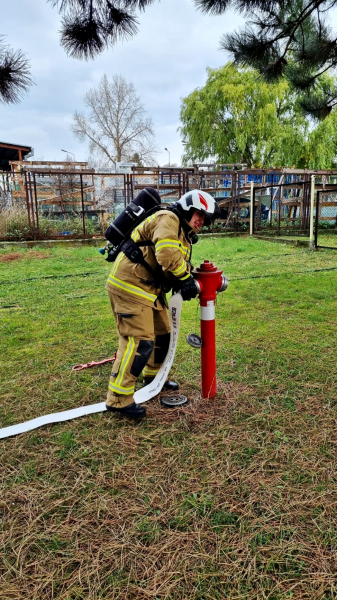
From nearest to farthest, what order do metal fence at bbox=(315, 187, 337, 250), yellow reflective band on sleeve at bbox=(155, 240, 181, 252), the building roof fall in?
yellow reflective band on sleeve at bbox=(155, 240, 181, 252) → metal fence at bbox=(315, 187, 337, 250) → the building roof

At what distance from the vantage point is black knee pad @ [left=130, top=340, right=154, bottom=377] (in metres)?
2.55

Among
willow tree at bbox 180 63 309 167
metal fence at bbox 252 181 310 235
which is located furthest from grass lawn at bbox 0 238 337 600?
willow tree at bbox 180 63 309 167

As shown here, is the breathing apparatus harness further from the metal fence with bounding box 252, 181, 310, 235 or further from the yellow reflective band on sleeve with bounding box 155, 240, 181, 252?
the metal fence with bounding box 252, 181, 310, 235

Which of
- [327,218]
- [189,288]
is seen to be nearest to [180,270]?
[189,288]

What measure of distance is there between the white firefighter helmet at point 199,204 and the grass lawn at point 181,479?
138cm

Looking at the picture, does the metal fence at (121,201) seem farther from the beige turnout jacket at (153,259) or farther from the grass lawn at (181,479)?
the beige turnout jacket at (153,259)

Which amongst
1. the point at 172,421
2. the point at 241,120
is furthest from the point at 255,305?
the point at 241,120

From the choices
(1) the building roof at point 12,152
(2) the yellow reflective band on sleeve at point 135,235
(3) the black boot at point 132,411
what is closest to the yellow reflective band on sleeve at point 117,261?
(2) the yellow reflective band on sleeve at point 135,235

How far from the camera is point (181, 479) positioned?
2055 mm

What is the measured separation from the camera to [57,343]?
4160 millimetres

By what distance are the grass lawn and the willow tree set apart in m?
26.1

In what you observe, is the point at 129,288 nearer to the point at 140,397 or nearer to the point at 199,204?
the point at 199,204

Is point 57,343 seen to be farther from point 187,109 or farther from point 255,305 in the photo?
point 187,109

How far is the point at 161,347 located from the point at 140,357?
54cm
